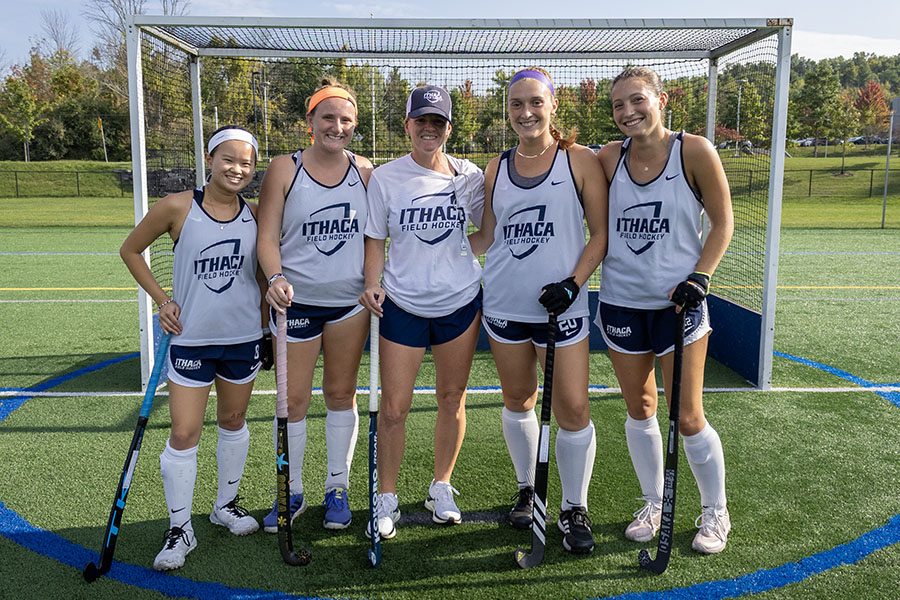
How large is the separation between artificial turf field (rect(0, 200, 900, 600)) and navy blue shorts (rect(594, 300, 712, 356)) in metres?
0.92

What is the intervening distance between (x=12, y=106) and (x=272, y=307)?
40859 mm

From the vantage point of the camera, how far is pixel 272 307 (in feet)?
10.4

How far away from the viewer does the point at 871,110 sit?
5044 centimetres

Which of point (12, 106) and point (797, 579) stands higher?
point (12, 106)

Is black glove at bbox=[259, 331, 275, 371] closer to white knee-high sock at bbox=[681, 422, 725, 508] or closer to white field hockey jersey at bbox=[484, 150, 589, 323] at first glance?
white field hockey jersey at bbox=[484, 150, 589, 323]

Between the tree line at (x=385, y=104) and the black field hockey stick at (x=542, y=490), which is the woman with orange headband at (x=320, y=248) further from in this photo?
the tree line at (x=385, y=104)

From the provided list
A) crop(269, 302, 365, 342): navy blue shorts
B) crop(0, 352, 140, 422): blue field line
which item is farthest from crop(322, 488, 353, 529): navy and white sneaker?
crop(0, 352, 140, 422): blue field line

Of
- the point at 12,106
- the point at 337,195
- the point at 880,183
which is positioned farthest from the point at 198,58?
the point at 12,106

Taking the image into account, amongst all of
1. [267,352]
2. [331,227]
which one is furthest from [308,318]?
[331,227]

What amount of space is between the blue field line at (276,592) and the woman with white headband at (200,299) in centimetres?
13

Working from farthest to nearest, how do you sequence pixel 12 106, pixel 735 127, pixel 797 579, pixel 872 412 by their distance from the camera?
pixel 12 106 → pixel 735 127 → pixel 872 412 → pixel 797 579

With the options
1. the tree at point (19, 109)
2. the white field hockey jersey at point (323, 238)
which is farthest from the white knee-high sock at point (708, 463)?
the tree at point (19, 109)

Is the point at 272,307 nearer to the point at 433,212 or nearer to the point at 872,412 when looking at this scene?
the point at 433,212

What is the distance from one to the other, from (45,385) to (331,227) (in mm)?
3675
